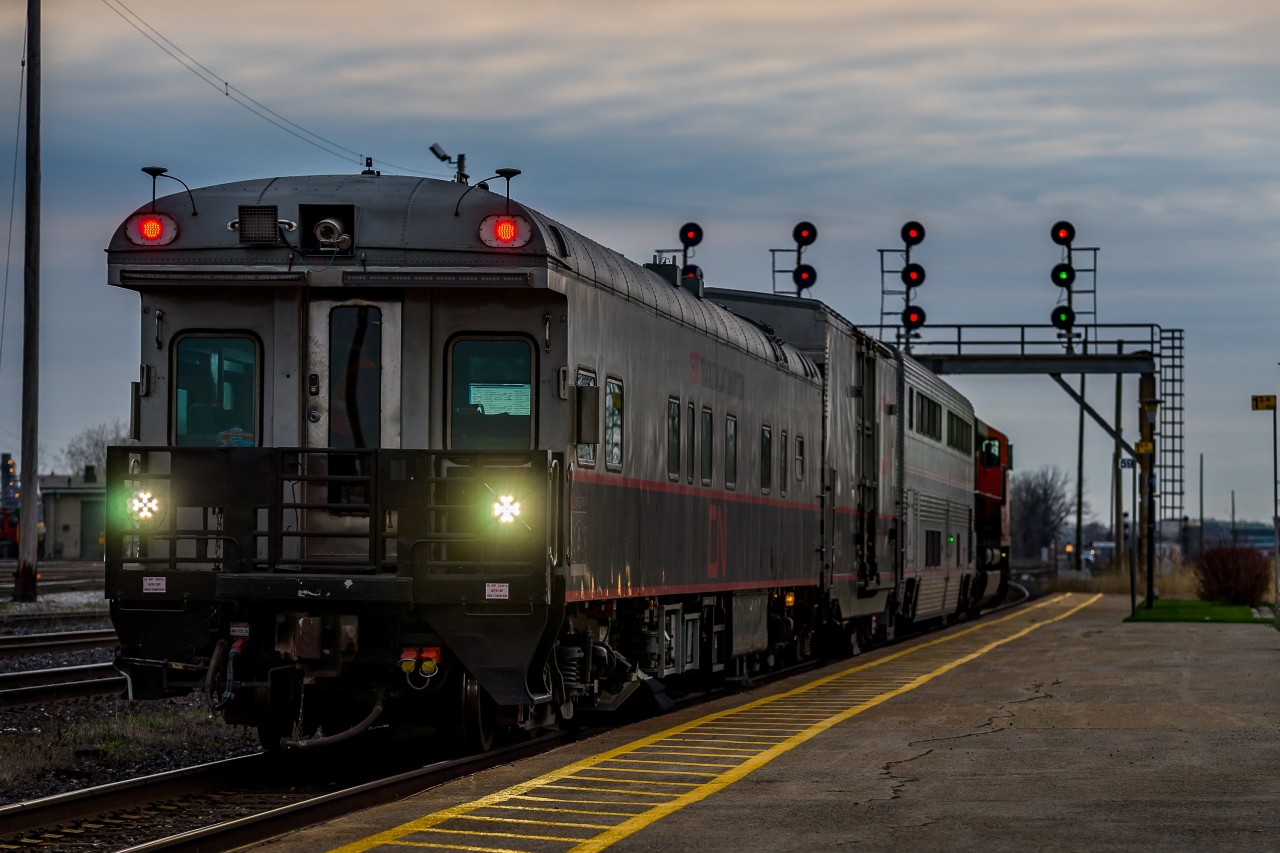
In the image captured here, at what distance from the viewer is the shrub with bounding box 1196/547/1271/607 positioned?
47.6 metres

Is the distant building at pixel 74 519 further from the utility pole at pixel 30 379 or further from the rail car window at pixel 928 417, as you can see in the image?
the rail car window at pixel 928 417

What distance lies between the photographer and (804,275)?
30906 millimetres

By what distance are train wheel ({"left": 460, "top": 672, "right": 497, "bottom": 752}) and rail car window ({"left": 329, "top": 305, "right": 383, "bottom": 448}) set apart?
1867 millimetres

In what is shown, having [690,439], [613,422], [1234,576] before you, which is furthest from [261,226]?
[1234,576]

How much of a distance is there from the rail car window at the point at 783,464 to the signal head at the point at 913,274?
14426mm

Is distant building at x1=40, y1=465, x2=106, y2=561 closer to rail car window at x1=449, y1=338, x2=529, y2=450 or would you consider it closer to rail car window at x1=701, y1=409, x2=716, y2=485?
rail car window at x1=701, y1=409, x2=716, y2=485

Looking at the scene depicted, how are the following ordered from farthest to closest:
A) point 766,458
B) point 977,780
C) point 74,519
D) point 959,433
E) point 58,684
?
point 74,519 < point 959,433 < point 766,458 < point 58,684 < point 977,780

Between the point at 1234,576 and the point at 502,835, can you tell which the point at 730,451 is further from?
the point at 1234,576

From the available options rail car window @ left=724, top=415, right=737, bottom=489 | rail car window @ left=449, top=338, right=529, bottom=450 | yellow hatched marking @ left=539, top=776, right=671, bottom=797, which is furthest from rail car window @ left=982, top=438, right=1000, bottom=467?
yellow hatched marking @ left=539, top=776, right=671, bottom=797

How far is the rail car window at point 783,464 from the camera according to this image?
64.0 ft

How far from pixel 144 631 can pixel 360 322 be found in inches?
97.3

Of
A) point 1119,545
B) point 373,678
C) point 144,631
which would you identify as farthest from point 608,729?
point 1119,545

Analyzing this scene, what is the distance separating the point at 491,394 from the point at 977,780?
4.04 metres

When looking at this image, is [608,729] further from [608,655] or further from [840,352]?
[840,352]
